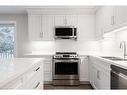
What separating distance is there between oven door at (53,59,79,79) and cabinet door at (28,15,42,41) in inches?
40.3

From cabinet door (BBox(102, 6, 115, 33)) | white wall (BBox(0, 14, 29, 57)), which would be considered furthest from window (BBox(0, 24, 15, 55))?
cabinet door (BBox(102, 6, 115, 33))

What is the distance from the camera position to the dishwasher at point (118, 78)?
1847 millimetres

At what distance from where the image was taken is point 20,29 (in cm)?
533

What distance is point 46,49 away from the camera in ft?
16.8

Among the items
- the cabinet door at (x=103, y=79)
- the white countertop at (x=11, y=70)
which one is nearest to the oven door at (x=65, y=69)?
the cabinet door at (x=103, y=79)

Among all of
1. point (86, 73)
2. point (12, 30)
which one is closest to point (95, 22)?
point (86, 73)

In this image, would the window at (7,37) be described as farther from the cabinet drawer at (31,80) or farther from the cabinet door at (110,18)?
the cabinet drawer at (31,80)

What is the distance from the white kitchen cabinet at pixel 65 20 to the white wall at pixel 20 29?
113 cm

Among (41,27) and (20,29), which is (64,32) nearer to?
(41,27)

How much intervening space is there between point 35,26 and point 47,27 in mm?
347

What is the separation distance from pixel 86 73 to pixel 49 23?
172cm

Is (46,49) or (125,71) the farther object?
(46,49)

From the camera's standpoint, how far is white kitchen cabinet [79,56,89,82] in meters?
4.51

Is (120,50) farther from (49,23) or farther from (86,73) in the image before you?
(49,23)
